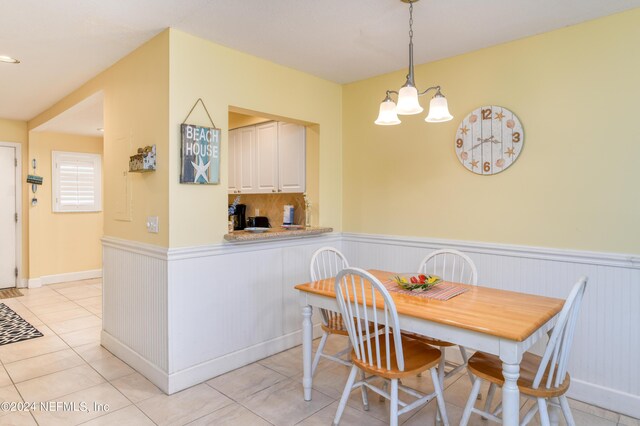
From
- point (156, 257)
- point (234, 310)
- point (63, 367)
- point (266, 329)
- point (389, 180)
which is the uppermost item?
point (389, 180)

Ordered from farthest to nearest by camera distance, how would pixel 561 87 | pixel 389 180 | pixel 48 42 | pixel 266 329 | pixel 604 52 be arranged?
1. pixel 389 180
2. pixel 266 329
3. pixel 48 42
4. pixel 561 87
5. pixel 604 52

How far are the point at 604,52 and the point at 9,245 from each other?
7.30 meters

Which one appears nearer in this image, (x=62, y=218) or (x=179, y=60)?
(x=179, y=60)

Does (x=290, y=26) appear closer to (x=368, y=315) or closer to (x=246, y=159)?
(x=368, y=315)

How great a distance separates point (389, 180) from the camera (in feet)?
11.6

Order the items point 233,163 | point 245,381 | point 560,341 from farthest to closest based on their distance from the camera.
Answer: point 233,163 < point 245,381 < point 560,341

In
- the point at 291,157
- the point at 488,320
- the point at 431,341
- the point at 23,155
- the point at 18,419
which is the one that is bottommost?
the point at 18,419

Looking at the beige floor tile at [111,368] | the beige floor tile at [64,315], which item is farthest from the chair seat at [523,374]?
the beige floor tile at [64,315]

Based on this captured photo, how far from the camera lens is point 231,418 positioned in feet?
7.63

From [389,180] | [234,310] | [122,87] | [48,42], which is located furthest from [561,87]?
[48,42]

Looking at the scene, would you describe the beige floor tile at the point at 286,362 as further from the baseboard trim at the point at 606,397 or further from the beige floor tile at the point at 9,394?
the baseboard trim at the point at 606,397

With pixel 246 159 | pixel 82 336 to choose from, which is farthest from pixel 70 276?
pixel 246 159

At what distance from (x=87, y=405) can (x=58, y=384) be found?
1.57 feet

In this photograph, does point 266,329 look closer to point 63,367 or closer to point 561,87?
point 63,367
